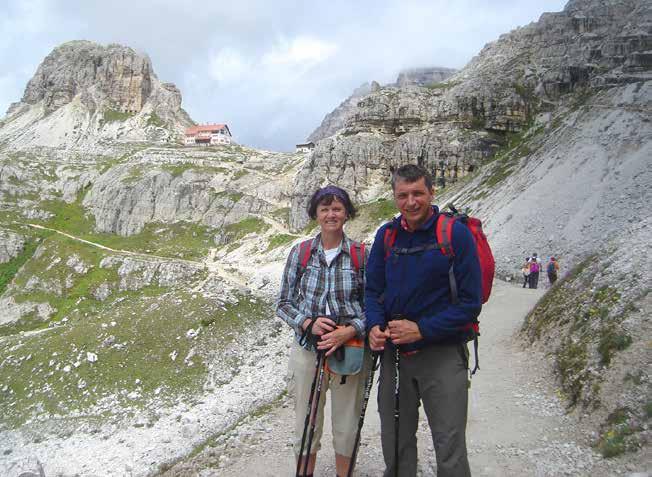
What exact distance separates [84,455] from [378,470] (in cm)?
1301

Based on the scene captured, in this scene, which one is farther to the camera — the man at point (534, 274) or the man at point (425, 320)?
the man at point (534, 274)

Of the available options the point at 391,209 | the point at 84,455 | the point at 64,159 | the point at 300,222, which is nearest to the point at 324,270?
the point at 84,455

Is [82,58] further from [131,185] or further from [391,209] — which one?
[391,209]

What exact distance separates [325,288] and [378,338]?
1.11 metres

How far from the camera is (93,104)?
396 ft

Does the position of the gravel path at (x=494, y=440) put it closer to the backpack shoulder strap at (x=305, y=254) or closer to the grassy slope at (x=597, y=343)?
the grassy slope at (x=597, y=343)

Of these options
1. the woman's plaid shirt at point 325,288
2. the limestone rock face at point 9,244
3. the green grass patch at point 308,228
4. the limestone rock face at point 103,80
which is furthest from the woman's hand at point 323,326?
the limestone rock face at point 103,80

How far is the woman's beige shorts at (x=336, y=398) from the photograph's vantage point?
532 centimetres

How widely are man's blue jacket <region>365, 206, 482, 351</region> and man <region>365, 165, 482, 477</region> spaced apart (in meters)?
0.01

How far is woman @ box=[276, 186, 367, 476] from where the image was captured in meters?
5.28

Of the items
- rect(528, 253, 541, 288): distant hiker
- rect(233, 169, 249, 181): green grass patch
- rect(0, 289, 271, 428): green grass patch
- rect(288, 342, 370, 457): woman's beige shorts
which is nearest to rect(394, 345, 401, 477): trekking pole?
rect(288, 342, 370, 457): woman's beige shorts

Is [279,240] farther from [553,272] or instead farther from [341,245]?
[341,245]

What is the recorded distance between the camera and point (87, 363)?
1994 centimetres

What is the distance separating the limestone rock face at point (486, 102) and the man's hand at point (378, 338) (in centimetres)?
5077
